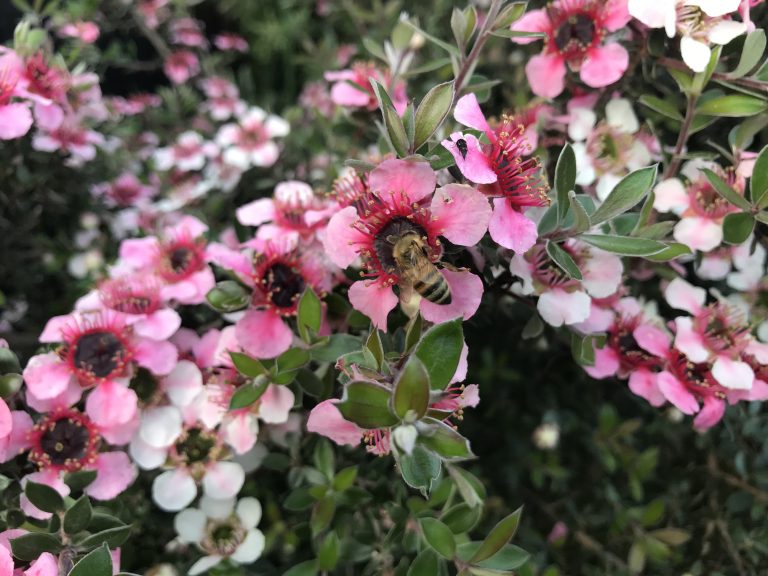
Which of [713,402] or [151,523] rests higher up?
[713,402]

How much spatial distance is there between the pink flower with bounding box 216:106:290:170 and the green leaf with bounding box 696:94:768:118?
807 millimetres

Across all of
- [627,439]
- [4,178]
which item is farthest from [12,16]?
[627,439]

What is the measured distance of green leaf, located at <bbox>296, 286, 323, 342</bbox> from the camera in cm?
68

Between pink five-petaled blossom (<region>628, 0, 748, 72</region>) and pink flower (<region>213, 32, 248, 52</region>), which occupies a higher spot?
pink five-petaled blossom (<region>628, 0, 748, 72</region>)

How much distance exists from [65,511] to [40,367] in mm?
174

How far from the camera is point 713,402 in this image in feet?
2.50

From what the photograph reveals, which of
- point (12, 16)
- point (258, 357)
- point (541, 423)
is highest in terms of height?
point (258, 357)

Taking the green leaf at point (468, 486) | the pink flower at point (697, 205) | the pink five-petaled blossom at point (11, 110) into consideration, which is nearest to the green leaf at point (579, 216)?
the pink flower at point (697, 205)

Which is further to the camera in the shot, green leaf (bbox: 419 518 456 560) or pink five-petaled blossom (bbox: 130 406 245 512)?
pink five-petaled blossom (bbox: 130 406 245 512)

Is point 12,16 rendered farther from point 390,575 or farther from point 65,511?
point 390,575

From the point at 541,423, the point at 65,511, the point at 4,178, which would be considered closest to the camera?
the point at 65,511

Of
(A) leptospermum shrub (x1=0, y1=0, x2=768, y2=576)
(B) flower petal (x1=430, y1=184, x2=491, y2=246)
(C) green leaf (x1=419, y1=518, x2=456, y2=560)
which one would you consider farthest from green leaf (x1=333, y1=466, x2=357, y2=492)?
(B) flower petal (x1=430, y1=184, x2=491, y2=246)

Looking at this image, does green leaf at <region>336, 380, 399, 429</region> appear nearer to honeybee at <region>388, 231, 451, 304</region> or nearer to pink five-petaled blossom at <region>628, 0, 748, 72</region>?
honeybee at <region>388, 231, 451, 304</region>

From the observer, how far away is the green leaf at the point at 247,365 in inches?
27.5
